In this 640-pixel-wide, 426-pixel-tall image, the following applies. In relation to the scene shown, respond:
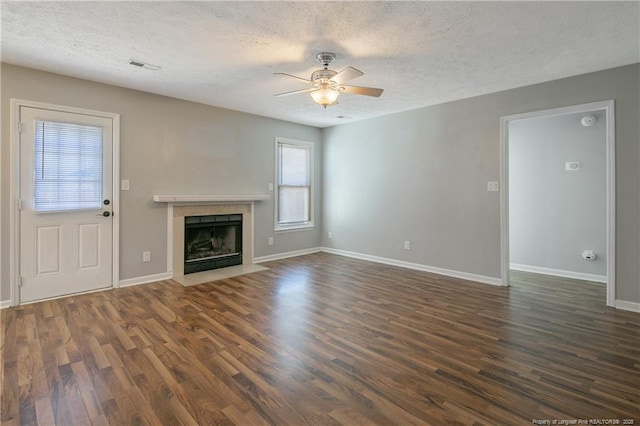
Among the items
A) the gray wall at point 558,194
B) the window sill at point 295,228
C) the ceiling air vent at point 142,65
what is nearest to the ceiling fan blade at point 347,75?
the ceiling air vent at point 142,65

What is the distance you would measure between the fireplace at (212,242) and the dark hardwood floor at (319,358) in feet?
3.39

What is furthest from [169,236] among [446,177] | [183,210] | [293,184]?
[446,177]

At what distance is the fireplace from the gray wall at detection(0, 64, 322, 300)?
0.36 meters

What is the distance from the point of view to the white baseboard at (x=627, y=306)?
10.9 feet

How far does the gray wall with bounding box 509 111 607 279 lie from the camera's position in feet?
14.6

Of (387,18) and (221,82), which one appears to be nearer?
(387,18)

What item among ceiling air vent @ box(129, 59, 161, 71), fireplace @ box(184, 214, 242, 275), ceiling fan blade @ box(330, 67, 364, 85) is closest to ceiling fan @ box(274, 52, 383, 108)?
ceiling fan blade @ box(330, 67, 364, 85)

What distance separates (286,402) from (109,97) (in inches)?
159

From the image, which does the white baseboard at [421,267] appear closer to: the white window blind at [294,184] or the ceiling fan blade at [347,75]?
the white window blind at [294,184]

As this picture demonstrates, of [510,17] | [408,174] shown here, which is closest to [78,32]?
[510,17]

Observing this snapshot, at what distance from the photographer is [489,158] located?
4340 mm

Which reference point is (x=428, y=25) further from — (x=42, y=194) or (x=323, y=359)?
(x=42, y=194)

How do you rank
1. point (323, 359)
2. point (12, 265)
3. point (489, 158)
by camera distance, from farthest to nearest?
1. point (489, 158)
2. point (12, 265)
3. point (323, 359)

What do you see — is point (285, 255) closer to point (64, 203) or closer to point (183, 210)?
point (183, 210)
